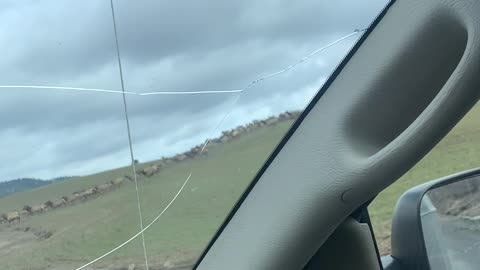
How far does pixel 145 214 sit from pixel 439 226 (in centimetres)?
124

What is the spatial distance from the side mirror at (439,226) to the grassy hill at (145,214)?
11.2 inches

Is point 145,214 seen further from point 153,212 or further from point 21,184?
point 21,184

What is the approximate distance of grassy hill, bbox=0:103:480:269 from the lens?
286cm

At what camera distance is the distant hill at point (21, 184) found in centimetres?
276

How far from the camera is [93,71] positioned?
2.79 m

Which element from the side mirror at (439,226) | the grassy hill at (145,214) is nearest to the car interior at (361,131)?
the grassy hill at (145,214)

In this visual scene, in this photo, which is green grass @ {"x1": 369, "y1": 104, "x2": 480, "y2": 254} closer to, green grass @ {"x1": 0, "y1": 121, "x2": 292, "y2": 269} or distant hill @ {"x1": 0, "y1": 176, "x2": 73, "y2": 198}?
green grass @ {"x1": 0, "y1": 121, "x2": 292, "y2": 269}

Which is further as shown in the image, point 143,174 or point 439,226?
point 439,226

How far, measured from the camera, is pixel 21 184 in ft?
9.18

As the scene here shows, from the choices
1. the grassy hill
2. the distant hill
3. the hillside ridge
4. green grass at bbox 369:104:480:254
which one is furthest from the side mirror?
the distant hill

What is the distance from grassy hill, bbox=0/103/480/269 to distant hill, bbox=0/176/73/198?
0.07ft

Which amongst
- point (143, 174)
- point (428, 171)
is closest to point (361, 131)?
point (143, 174)

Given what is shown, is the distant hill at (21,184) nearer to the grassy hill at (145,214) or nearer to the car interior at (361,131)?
the grassy hill at (145,214)

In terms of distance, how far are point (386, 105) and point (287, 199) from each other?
1.50 feet
